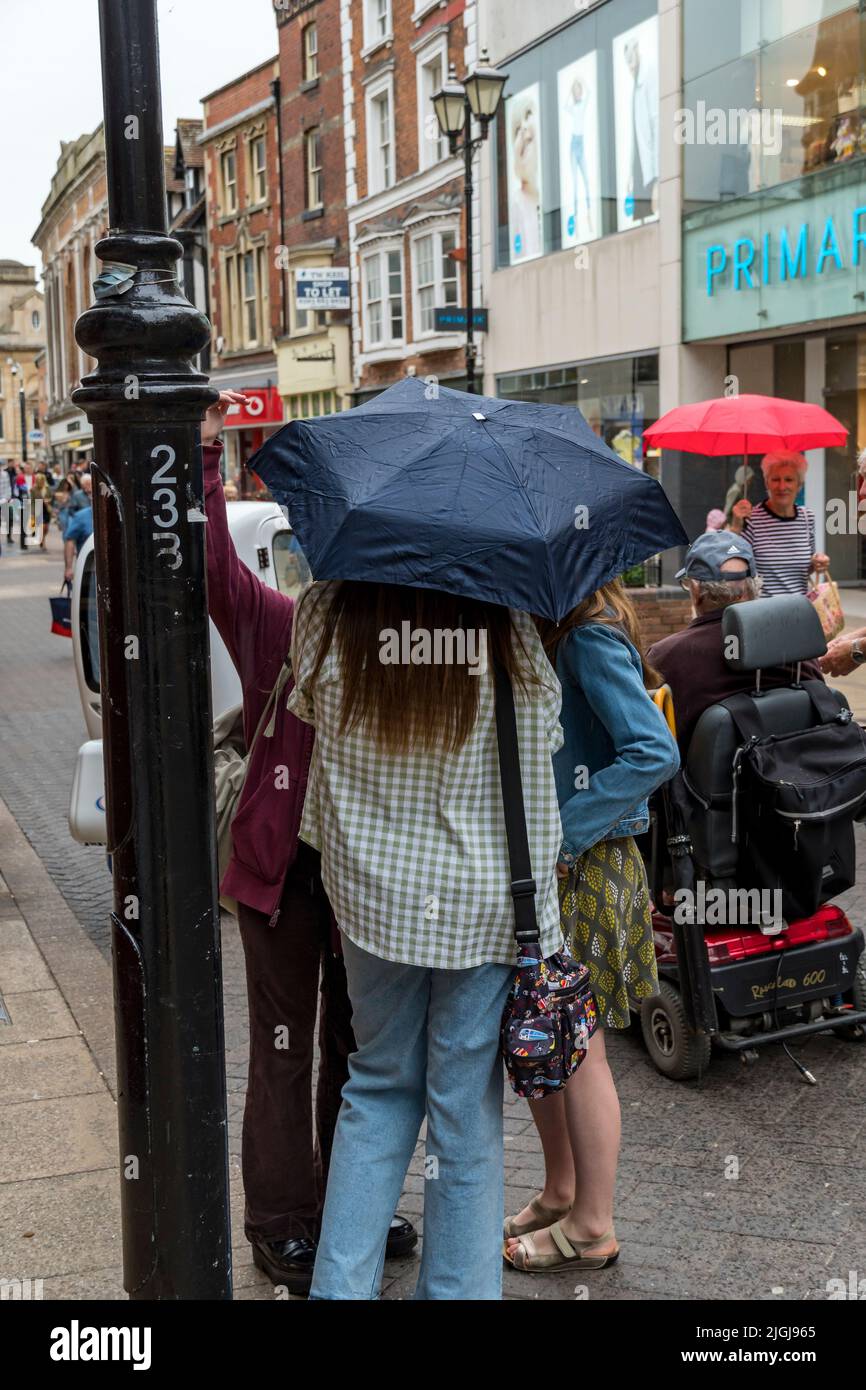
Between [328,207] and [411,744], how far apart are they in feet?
110

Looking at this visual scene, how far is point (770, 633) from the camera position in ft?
13.8

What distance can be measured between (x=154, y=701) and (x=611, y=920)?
4.34ft

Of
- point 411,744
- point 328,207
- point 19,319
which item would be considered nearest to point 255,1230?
point 411,744

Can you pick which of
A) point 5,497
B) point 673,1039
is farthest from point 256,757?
point 5,497

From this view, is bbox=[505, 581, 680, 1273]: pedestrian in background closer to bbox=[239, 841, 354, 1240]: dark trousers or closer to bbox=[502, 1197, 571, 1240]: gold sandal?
bbox=[502, 1197, 571, 1240]: gold sandal

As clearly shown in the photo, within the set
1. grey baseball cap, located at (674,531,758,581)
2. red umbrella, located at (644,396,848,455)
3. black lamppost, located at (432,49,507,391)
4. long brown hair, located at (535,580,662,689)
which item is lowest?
long brown hair, located at (535,580,662,689)

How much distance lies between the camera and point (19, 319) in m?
105

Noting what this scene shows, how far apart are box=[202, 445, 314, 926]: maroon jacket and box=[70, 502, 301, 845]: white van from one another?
2149 millimetres

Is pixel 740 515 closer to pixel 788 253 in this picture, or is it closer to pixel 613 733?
pixel 613 733

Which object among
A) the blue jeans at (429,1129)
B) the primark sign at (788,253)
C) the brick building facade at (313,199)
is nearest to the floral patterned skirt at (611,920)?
the blue jeans at (429,1129)

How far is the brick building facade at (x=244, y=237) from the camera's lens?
122 feet

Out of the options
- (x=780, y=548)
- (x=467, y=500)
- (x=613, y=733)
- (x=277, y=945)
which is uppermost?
(x=467, y=500)

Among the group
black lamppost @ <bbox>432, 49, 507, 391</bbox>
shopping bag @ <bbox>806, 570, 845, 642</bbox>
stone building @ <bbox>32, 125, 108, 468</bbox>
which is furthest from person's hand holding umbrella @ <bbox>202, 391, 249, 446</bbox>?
stone building @ <bbox>32, 125, 108, 468</bbox>

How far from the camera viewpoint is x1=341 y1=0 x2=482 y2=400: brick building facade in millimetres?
27297
